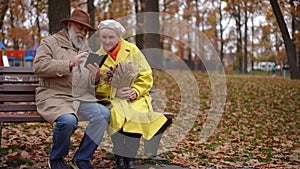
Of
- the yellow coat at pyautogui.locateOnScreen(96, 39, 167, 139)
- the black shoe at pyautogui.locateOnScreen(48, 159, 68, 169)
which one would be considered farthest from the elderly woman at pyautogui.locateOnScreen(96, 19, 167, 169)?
the black shoe at pyautogui.locateOnScreen(48, 159, 68, 169)

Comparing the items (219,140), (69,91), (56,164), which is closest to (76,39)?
(69,91)

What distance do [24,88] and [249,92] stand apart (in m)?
10.0

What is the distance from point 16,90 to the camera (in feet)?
15.3

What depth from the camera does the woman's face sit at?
449 cm

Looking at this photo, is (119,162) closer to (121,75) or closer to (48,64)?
(121,75)

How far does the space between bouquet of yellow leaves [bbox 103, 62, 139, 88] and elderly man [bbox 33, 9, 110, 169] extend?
0.40 feet

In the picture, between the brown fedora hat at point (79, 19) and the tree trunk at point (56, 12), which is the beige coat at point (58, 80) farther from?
the tree trunk at point (56, 12)

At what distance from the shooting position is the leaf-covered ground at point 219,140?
5172mm

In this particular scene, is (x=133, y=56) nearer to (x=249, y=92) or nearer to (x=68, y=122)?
(x=68, y=122)

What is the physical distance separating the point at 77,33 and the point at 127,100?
2.72 ft

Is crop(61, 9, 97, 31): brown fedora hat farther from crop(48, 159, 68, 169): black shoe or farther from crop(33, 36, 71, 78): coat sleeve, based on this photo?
Answer: crop(48, 159, 68, 169): black shoe

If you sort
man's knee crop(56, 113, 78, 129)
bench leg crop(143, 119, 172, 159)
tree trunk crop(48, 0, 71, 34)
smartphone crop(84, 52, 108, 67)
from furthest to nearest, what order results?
tree trunk crop(48, 0, 71, 34)
bench leg crop(143, 119, 172, 159)
smartphone crop(84, 52, 108, 67)
man's knee crop(56, 113, 78, 129)

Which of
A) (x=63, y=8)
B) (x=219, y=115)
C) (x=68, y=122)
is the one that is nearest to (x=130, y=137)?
(x=68, y=122)

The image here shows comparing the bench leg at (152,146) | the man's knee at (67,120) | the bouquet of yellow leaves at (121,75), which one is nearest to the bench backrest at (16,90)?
the man's knee at (67,120)
